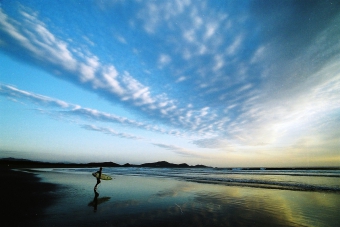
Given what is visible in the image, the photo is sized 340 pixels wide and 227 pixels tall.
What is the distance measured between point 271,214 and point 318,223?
240 cm

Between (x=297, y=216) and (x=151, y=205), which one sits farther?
(x=151, y=205)

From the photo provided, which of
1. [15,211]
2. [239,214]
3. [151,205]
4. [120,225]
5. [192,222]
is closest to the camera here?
[120,225]

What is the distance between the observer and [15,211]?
1030cm

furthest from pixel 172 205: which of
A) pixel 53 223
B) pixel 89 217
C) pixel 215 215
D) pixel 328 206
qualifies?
pixel 328 206

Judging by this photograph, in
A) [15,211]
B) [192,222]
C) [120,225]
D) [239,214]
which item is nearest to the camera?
[120,225]

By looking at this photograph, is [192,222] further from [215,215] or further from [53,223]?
[53,223]

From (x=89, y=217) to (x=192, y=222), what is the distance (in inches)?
231

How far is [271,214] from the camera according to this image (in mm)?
11172

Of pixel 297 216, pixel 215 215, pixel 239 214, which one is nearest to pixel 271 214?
pixel 297 216

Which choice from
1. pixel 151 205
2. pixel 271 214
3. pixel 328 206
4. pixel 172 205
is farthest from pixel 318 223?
pixel 151 205

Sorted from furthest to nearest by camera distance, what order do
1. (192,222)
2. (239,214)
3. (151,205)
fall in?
(151,205) < (239,214) < (192,222)

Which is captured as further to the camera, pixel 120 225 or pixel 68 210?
pixel 68 210

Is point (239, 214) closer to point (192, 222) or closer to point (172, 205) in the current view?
point (192, 222)

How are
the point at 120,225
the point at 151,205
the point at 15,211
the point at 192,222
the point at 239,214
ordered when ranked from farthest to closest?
the point at 151,205 < the point at 239,214 < the point at 15,211 < the point at 192,222 < the point at 120,225
